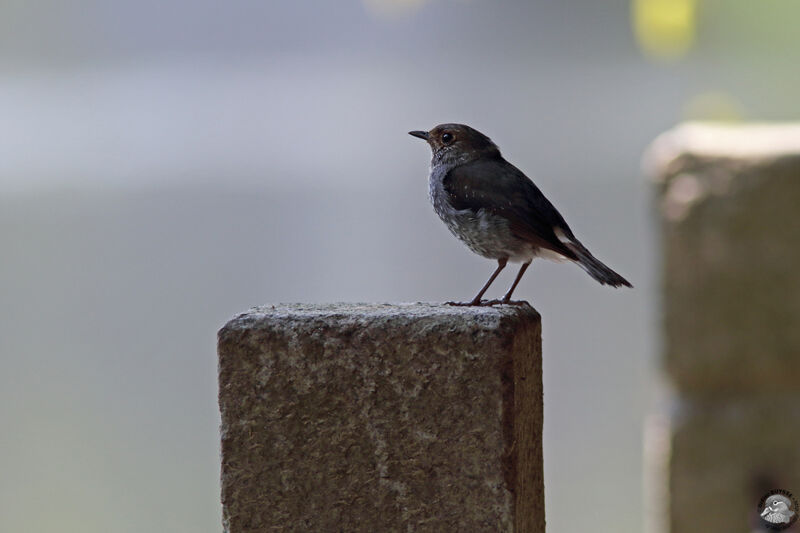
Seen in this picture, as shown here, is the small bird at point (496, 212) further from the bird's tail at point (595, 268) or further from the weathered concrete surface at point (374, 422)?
the weathered concrete surface at point (374, 422)

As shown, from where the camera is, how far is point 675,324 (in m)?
5.64

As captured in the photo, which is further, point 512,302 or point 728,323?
point 728,323

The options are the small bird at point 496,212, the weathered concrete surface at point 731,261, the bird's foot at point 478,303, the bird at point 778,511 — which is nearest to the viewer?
the bird's foot at point 478,303

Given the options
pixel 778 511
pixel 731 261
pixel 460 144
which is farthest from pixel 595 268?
pixel 731 261

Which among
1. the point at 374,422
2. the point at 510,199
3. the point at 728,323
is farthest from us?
the point at 728,323

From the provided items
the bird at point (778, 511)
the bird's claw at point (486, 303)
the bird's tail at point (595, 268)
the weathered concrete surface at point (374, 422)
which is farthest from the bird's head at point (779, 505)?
the weathered concrete surface at point (374, 422)

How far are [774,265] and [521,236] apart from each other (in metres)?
3.03

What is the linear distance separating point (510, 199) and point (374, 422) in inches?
32.2

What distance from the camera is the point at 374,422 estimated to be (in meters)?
2.36

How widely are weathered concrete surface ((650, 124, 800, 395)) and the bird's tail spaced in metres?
2.85

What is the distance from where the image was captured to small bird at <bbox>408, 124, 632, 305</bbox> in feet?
9.40

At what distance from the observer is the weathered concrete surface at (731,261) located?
216 inches

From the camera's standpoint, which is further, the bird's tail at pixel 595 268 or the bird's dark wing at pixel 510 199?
the bird's dark wing at pixel 510 199

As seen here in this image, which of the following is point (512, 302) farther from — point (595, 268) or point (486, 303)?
point (595, 268)
